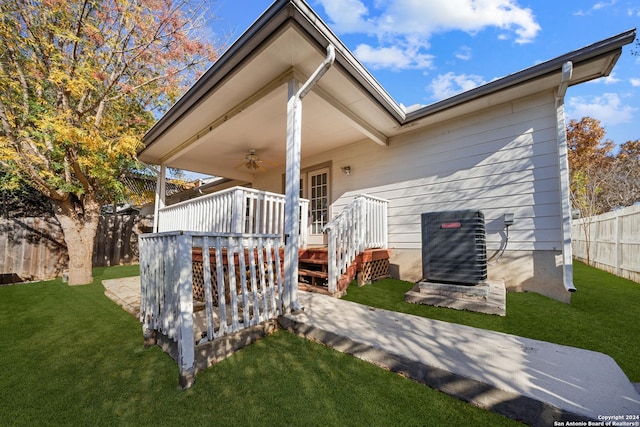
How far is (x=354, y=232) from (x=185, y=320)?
270cm

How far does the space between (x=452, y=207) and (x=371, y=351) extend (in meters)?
3.26

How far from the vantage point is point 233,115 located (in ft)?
13.7

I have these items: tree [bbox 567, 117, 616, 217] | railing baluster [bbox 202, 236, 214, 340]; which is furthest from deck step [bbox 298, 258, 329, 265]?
tree [bbox 567, 117, 616, 217]

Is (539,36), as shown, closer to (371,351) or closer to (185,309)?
(371,351)

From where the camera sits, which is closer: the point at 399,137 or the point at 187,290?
the point at 187,290

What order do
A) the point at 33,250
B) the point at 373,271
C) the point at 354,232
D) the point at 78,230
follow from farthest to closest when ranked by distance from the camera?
the point at 33,250
the point at 78,230
the point at 373,271
the point at 354,232

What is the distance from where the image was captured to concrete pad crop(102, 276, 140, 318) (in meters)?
3.38

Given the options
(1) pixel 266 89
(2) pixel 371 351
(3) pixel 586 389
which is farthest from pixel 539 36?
(2) pixel 371 351

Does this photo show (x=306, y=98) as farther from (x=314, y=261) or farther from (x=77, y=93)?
(x=77, y=93)

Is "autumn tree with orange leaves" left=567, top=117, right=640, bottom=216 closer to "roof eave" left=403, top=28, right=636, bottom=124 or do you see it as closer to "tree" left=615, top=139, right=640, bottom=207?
"tree" left=615, top=139, right=640, bottom=207

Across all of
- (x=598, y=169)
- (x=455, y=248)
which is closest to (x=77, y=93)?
(x=455, y=248)

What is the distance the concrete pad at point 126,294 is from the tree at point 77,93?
1.34 meters

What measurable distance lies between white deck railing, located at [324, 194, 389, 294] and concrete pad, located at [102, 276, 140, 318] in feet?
8.36

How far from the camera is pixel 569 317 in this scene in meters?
2.75
